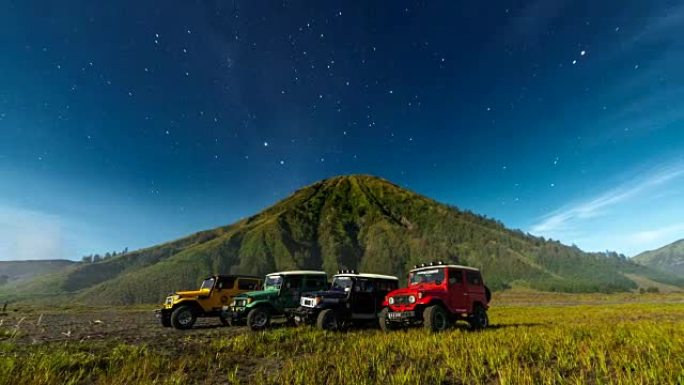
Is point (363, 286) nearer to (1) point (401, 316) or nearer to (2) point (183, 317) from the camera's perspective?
(1) point (401, 316)

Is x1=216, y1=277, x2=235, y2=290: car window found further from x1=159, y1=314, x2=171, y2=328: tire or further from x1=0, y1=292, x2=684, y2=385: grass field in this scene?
x1=0, y1=292, x2=684, y2=385: grass field

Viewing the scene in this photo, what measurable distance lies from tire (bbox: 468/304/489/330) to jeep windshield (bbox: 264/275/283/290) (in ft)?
25.9

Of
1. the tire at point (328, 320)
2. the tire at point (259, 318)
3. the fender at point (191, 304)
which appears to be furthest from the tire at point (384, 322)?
the fender at point (191, 304)

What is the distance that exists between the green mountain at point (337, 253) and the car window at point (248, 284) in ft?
334

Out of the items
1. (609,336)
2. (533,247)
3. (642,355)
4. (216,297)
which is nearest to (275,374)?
(642,355)

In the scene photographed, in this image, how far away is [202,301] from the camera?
15734mm

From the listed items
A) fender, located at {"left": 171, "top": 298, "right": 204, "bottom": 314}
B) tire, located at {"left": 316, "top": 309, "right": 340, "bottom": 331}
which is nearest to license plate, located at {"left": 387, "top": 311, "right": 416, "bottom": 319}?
tire, located at {"left": 316, "top": 309, "right": 340, "bottom": 331}

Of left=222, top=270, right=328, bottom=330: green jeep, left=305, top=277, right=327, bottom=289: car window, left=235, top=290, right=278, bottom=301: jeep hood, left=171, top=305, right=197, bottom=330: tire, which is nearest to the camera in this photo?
left=222, top=270, right=328, bottom=330: green jeep

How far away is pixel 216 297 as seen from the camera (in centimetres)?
1608

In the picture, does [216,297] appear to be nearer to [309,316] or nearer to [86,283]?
[309,316]

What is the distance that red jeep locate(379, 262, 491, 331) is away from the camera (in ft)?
37.7

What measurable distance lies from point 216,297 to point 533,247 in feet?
692

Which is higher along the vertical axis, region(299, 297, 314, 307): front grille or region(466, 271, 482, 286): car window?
region(466, 271, 482, 286): car window

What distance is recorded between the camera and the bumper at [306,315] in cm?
1248
